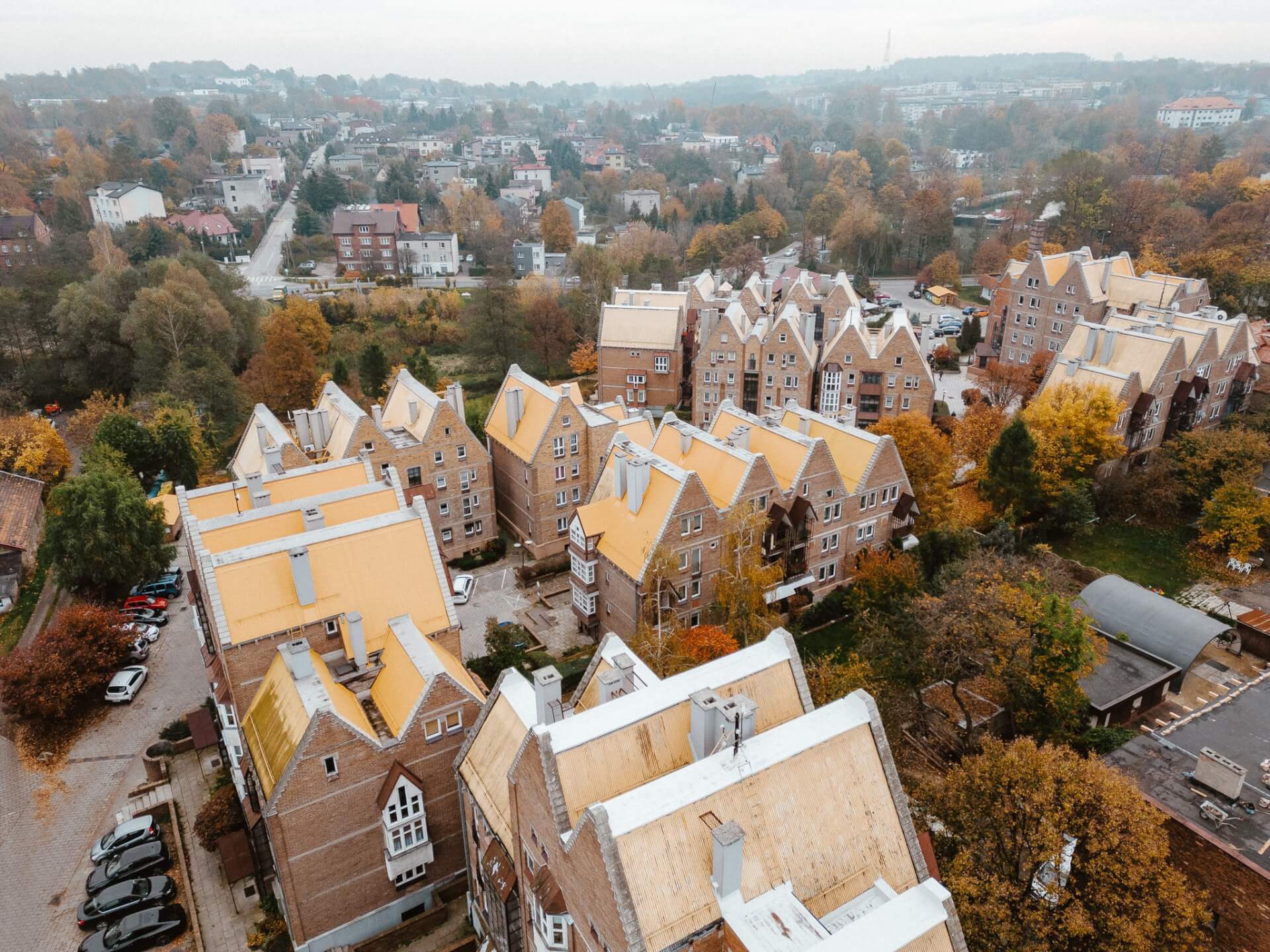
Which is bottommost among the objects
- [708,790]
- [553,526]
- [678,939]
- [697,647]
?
[553,526]

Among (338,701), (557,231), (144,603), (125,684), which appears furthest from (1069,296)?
(557,231)

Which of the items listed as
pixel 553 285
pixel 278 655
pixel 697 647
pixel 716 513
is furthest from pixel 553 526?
pixel 553 285

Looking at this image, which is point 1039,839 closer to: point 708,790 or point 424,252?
point 708,790

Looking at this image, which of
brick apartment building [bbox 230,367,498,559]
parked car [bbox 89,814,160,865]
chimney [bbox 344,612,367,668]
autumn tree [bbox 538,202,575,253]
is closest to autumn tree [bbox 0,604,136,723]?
parked car [bbox 89,814,160,865]

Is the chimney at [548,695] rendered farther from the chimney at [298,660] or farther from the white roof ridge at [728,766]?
the chimney at [298,660]

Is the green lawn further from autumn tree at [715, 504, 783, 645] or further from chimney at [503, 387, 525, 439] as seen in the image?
chimney at [503, 387, 525, 439]

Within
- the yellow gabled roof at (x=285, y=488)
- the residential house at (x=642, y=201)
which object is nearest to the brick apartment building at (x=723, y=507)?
the yellow gabled roof at (x=285, y=488)
